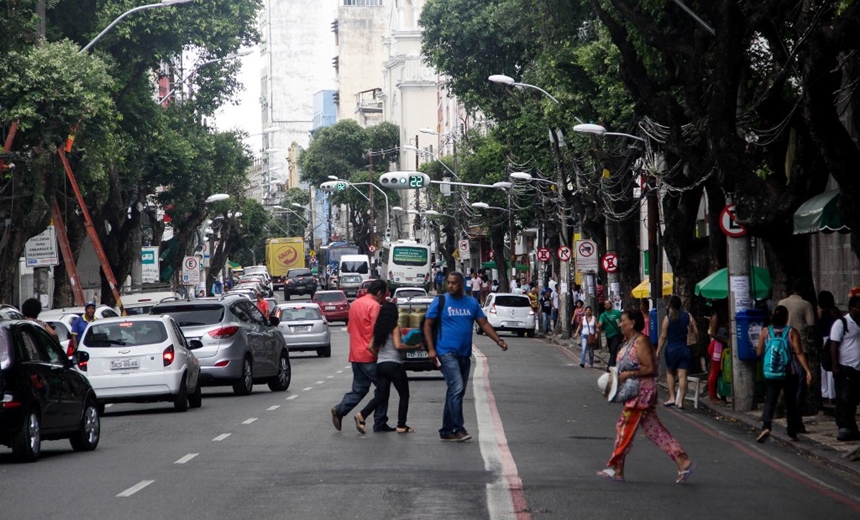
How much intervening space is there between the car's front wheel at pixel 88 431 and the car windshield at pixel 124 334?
5.10 meters

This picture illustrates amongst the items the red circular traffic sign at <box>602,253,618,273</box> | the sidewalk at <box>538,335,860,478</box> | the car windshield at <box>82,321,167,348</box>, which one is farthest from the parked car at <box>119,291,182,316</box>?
the sidewalk at <box>538,335,860,478</box>

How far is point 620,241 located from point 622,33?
1993 cm

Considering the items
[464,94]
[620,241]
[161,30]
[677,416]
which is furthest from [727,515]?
[464,94]

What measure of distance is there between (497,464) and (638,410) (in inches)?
62.2

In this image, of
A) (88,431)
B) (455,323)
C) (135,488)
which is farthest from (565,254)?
(135,488)

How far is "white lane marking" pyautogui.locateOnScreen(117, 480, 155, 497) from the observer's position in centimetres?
1222

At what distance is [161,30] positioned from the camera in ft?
142

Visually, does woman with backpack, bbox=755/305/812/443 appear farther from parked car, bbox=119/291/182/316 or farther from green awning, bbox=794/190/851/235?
parked car, bbox=119/291/182/316

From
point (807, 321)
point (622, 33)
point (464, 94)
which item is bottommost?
point (807, 321)

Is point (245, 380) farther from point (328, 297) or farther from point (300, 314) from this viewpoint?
point (328, 297)

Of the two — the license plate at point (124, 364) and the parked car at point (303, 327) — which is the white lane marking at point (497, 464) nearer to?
the license plate at point (124, 364)

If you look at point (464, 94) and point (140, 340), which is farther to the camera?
point (464, 94)

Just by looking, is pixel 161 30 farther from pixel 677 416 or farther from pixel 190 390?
pixel 677 416

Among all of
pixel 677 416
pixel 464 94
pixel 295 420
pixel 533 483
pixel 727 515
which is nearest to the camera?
pixel 727 515
